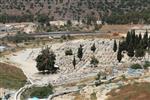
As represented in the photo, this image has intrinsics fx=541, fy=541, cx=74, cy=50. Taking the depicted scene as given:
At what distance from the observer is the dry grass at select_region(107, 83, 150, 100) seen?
264ft

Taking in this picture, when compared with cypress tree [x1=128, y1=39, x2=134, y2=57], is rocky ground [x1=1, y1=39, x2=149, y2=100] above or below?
below

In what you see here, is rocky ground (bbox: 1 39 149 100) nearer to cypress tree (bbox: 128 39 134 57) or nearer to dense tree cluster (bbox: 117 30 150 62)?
cypress tree (bbox: 128 39 134 57)

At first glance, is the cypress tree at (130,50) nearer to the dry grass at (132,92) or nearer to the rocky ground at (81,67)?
the rocky ground at (81,67)

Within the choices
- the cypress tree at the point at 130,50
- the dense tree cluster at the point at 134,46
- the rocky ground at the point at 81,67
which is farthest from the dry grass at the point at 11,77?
the cypress tree at the point at 130,50

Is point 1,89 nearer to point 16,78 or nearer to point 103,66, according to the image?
point 16,78

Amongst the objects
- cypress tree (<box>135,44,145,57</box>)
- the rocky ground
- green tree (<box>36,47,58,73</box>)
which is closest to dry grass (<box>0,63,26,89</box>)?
the rocky ground

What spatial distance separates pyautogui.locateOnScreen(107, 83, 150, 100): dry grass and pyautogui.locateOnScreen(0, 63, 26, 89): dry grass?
26407 mm

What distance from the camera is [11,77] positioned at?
11531cm

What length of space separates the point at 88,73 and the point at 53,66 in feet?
32.5

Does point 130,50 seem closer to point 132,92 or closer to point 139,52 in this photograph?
point 139,52

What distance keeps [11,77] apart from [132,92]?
39.3m

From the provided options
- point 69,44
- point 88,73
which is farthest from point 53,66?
point 69,44

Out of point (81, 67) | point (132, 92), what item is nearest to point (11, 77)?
point (81, 67)

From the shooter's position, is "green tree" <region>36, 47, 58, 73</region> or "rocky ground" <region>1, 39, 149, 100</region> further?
"green tree" <region>36, 47, 58, 73</region>
